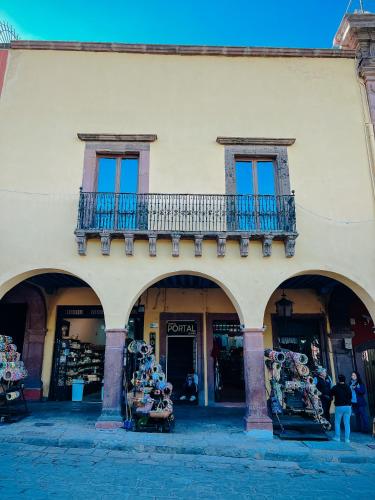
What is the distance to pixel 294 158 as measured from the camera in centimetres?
1085

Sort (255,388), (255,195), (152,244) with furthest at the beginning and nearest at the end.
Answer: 1. (255,195)
2. (152,244)
3. (255,388)

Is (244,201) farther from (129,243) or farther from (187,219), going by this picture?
(129,243)

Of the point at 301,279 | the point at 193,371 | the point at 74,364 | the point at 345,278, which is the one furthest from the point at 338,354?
the point at 74,364

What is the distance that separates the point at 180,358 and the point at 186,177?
620cm

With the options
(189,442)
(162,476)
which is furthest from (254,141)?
(162,476)

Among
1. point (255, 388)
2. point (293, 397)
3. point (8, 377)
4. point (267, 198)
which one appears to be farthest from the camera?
point (267, 198)

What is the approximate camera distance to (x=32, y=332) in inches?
503

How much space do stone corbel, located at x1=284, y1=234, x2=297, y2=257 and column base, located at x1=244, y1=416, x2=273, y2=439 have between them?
4.00m

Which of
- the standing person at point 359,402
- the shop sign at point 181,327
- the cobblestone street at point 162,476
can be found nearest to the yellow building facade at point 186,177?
the shop sign at point 181,327

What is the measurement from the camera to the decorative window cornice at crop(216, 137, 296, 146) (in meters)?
10.8

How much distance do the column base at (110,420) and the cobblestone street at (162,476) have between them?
133 centimetres

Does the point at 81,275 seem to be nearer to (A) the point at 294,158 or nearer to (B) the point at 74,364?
(B) the point at 74,364

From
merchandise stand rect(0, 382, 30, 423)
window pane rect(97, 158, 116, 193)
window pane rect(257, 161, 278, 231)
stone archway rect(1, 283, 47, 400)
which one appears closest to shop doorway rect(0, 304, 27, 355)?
stone archway rect(1, 283, 47, 400)

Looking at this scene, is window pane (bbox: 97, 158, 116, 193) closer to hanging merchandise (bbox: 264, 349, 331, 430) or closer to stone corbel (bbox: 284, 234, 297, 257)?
stone corbel (bbox: 284, 234, 297, 257)
